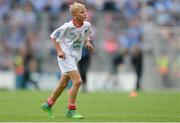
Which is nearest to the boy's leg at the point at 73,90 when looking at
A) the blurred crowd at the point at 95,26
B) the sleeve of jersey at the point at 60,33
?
the sleeve of jersey at the point at 60,33

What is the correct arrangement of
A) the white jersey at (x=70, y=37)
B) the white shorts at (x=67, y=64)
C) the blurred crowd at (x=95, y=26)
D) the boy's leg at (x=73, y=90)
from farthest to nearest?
the blurred crowd at (x=95, y=26) → the white jersey at (x=70, y=37) → the white shorts at (x=67, y=64) → the boy's leg at (x=73, y=90)

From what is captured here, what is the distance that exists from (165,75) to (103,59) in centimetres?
291

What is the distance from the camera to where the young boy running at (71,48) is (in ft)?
46.3

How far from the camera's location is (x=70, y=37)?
14352 millimetres

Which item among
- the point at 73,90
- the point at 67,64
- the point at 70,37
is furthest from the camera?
the point at 70,37

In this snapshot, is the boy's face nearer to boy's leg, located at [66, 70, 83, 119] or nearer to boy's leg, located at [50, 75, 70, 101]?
boy's leg, located at [66, 70, 83, 119]

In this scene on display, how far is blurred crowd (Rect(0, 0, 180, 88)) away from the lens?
32031 mm

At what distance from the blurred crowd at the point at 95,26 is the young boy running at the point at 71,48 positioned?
1700 centimetres

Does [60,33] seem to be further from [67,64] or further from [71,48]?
[67,64]

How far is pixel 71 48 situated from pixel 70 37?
22 centimetres

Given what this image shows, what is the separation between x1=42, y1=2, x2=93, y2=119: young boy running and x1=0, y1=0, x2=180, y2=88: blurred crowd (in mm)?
17001

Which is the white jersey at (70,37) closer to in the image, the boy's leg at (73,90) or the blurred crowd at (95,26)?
the boy's leg at (73,90)

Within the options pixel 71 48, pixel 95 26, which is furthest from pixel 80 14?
pixel 95 26

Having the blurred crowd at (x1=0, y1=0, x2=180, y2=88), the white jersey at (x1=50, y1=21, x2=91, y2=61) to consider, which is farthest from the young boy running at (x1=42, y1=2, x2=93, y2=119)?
the blurred crowd at (x1=0, y1=0, x2=180, y2=88)
